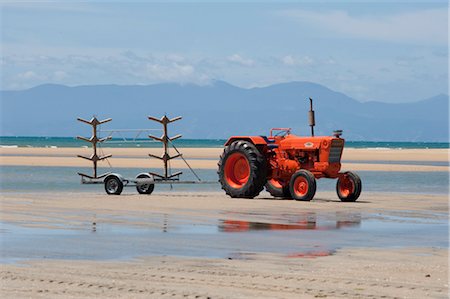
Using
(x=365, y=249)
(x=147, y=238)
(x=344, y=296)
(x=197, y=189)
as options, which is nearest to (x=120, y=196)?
(x=197, y=189)

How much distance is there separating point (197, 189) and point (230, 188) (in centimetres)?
400

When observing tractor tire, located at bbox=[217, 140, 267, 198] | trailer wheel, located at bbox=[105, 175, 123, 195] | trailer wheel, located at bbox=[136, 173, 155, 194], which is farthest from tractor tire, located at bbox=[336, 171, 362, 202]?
trailer wheel, located at bbox=[105, 175, 123, 195]

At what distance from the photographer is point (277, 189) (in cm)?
2494

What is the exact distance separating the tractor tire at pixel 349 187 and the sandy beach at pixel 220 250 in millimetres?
1227

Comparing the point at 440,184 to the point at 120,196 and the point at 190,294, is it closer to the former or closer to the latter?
the point at 120,196

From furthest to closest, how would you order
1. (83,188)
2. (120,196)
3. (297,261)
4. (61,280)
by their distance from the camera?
(83,188) < (120,196) < (297,261) < (61,280)

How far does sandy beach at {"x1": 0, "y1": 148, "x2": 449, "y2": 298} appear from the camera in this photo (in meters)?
9.81

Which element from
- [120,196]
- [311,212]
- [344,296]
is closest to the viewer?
[344,296]

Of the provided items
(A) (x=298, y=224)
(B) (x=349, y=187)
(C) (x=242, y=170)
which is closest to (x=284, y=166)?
(C) (x=242, y=170)

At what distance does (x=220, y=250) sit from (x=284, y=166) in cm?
1160

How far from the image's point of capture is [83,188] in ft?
92.4

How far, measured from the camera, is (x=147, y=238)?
14219 millimetres

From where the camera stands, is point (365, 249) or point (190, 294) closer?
point (190, 294)

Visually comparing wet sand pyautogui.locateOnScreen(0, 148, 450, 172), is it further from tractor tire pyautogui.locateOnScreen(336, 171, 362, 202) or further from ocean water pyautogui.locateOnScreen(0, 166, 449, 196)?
tractor tire pyautogui.locateOnScreen(336, 171, 362, 202)
